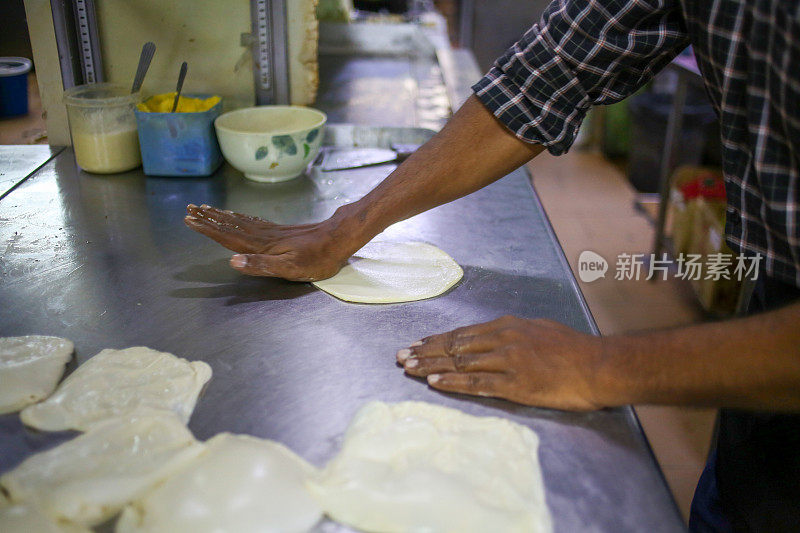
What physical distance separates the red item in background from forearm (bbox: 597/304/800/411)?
2.51m

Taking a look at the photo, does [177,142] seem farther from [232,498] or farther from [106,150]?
[232,498]

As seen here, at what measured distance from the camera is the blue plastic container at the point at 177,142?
1.59m

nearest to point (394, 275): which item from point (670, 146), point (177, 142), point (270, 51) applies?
point (177, 142)

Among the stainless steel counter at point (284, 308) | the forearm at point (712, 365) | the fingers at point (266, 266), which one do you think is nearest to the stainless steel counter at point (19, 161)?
the stainless steel counter at point (284, 308)

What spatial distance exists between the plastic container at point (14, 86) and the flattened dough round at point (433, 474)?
1.44 meters

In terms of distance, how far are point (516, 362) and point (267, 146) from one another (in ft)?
3.15

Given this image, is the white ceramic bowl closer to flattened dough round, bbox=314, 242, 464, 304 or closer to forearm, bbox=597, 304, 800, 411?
flattened dough round, bbox=314, 242, 464, 304

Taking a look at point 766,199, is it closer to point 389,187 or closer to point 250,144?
point 389,187

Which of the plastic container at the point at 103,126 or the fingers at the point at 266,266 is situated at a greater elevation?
the plastic container at the point at 103,126

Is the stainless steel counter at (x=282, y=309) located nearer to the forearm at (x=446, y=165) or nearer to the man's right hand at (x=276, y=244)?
the man's right hand at (x=276, y=244)

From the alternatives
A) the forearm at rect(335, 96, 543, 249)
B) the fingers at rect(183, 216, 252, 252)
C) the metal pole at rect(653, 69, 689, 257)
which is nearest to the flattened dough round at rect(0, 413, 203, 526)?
the fingers at rect(183, 216, 252, 252)

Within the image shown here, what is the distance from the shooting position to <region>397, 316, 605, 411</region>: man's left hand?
858mm

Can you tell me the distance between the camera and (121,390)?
889mm

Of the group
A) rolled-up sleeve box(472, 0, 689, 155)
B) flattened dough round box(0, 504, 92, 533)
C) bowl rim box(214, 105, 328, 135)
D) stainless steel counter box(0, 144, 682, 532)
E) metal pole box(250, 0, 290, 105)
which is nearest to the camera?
flattened dough round box(0, 504, 92, 533)
